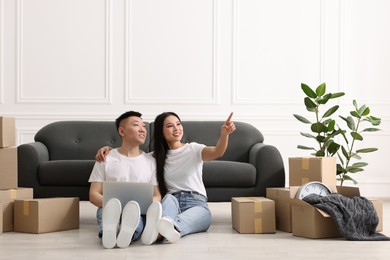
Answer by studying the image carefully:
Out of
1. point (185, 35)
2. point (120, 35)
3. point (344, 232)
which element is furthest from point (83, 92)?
point (344, 232)

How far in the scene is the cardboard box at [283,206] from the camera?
3756 mm

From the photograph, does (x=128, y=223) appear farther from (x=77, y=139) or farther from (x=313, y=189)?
(x=77, y=139)

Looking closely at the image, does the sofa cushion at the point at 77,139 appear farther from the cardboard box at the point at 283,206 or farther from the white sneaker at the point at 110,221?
the white sneaker at the point at 110,221

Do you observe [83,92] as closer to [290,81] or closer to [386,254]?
[290,81]

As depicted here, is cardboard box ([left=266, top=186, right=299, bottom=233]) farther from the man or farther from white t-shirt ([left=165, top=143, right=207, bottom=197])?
the man

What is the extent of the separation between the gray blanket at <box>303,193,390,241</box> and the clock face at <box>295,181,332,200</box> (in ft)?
0.30

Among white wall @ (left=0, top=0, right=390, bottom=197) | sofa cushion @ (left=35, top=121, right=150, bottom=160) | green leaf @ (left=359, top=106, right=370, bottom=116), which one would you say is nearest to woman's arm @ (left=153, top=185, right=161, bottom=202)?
sofa cushion @ (left=35, top=121, right=150, bottom=160)

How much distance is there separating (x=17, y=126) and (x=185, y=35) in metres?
1.78

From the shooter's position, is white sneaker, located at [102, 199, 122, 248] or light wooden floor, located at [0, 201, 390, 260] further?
white sneaker, located at [102, 199, 122, 248]

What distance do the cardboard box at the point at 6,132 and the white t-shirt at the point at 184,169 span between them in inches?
35.5

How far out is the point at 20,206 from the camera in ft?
12.3

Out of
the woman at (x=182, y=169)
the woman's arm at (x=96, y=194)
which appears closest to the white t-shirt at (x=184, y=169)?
the woman at (x=182, y=169)

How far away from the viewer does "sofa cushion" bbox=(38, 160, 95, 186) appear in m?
4.30

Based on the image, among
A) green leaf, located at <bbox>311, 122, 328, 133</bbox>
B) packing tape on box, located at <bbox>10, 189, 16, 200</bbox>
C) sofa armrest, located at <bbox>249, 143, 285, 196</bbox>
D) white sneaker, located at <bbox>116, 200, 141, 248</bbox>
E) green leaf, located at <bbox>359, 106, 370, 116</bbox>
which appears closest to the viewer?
white sneaker, located at <bbox>116, 200, 141, 248</bbox>
